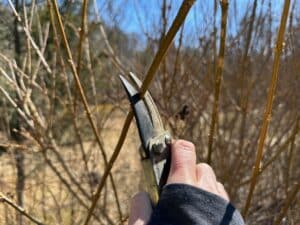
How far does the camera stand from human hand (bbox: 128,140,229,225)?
803 mm

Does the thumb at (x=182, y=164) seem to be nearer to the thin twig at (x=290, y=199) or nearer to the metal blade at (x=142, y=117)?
the metal blade at (x=142, y=117)

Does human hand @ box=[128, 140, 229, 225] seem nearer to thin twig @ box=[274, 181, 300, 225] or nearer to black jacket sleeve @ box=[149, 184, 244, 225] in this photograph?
black jacket sleeve @ box=[149, 184, 244, 225]

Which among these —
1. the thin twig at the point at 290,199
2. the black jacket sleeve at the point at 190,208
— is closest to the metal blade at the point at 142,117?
the black jacket sleeve at the point at 190,208

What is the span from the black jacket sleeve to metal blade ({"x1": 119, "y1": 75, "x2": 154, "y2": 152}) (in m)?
0.15

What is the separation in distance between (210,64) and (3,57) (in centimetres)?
93

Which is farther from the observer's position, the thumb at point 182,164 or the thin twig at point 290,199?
the thin twig at point 290,199

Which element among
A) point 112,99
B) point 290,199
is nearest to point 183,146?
point 290,199

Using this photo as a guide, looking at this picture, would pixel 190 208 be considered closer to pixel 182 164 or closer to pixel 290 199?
pixel 182 164

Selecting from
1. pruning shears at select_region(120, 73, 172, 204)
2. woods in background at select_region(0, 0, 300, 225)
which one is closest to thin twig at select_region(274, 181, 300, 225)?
woods in background at select_region(0, 0, 300, 225)

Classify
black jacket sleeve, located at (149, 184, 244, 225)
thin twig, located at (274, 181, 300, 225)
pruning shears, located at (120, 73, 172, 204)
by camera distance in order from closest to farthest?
1. black jacket sleeve, located at (149, 184, 244, 225)
2. pruning shears, located at (120, 73, 172, 204)
3. thin twig, located at (274, 181, 300, 225)

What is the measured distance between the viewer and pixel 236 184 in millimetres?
2324

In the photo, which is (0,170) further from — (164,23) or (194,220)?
(194,220)

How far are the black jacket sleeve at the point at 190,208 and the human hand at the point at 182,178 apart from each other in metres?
0.02

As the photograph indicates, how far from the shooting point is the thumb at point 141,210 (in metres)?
0.81
